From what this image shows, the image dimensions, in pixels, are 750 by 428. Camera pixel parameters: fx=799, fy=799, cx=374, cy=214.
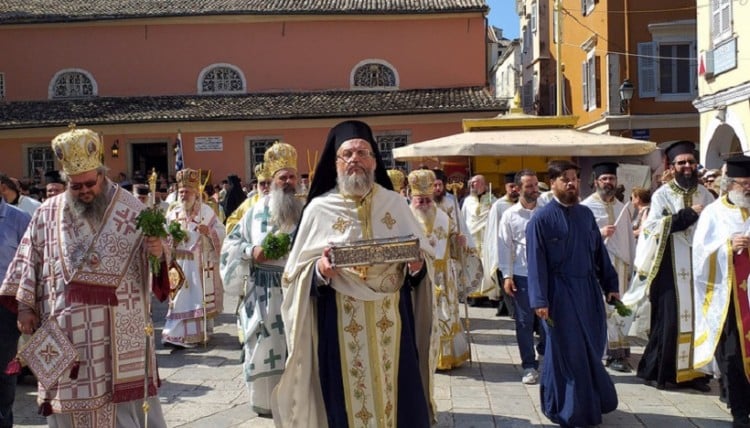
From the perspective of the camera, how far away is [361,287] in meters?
4.94

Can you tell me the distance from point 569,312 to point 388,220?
6.01 ft

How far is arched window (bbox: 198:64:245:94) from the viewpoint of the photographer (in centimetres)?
2920

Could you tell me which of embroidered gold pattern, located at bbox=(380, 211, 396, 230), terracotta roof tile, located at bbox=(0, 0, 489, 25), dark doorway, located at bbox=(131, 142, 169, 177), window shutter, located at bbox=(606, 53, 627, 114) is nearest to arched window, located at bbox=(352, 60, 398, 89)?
terracotta roof tile, located at bbox=(0, 0, 489, 25)

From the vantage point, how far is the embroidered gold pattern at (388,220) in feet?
16.7

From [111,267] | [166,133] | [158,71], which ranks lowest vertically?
[111,267]

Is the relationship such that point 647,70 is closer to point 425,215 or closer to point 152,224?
point 425,215

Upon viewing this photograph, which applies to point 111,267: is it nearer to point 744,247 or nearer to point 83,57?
point 744,247

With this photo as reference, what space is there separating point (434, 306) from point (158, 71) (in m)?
26.2

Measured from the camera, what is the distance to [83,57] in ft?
97.0

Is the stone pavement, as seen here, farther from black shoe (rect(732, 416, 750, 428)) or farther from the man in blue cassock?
the man in blue cassock

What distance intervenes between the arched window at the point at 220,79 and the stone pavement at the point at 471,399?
2090cm

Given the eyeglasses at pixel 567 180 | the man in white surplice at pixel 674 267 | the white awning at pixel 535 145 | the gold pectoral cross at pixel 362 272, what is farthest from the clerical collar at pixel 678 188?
the white awning at pixel 535 145

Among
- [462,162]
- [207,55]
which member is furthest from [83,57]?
[462,162]

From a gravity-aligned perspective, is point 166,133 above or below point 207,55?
below
